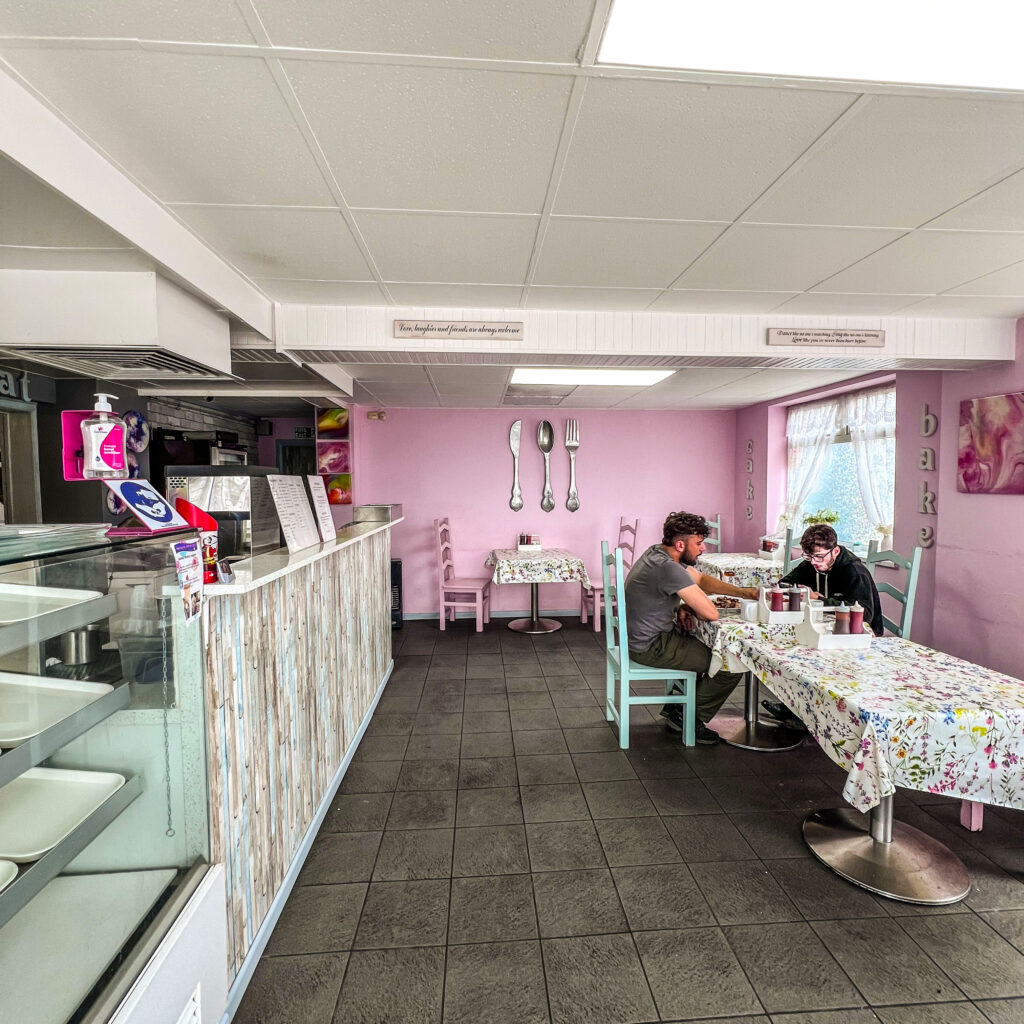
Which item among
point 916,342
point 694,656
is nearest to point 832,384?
point 916,342

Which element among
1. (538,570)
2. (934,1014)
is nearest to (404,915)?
(934,1014)

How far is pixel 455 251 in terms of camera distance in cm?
230

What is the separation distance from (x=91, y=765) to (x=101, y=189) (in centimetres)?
163

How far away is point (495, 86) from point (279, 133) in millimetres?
625

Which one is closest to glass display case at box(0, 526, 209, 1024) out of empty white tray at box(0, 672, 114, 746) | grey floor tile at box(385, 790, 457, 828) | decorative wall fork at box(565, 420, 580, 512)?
empty white tray at box(0, 672, 114, 746)

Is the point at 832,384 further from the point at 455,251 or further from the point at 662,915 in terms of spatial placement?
the point at 662,915

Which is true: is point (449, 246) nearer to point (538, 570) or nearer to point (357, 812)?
point (357, 812)

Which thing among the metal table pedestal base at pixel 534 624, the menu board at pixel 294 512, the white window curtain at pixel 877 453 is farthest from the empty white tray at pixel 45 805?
the white window curtain at pixel 877 453

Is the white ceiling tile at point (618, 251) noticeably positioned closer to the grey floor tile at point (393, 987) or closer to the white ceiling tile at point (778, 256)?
the white ceiling tile at point (778, 256)

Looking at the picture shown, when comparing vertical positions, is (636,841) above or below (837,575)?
below

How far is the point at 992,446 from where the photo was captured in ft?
10.9

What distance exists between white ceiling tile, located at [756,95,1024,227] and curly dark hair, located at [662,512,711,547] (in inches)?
64.4

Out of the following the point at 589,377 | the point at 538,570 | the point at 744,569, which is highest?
the point at 589,377

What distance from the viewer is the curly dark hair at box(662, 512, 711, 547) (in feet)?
10.5
